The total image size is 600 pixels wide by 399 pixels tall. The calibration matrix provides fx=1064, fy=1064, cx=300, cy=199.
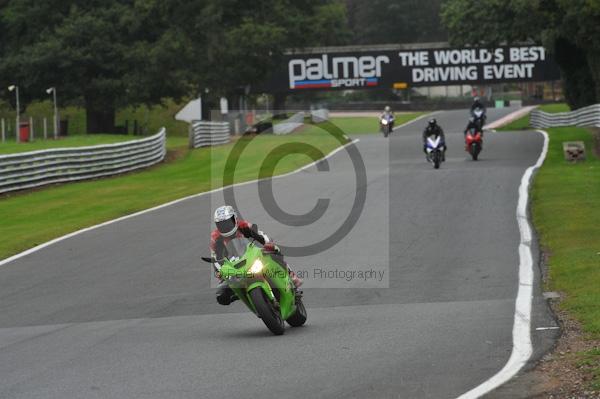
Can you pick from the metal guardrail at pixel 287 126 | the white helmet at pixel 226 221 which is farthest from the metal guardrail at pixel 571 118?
the white helmet at pixel 226 221

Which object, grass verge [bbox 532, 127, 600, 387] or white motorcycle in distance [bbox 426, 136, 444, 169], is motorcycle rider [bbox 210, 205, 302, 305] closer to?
grass verge [bbox 532, 127, 600, 387]

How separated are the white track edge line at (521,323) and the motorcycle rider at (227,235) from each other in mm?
2512

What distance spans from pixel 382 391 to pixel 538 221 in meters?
11.2

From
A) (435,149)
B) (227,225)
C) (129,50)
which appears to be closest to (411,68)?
(129,50)

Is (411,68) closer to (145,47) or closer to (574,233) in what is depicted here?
(145,47)

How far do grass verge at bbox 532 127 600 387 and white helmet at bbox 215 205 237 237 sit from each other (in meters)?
3.45

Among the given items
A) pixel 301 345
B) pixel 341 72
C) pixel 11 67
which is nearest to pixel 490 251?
pixel 301 345

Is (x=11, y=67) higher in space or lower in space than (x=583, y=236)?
higher

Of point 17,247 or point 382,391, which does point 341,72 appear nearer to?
point 17,247

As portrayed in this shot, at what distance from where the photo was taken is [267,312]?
10195 millimetres

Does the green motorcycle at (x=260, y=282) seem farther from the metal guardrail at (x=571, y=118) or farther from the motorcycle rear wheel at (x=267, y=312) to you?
the metal guardrail at (x=571, y=118)

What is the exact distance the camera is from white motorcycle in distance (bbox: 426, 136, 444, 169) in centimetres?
3005

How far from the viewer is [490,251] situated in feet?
51.2

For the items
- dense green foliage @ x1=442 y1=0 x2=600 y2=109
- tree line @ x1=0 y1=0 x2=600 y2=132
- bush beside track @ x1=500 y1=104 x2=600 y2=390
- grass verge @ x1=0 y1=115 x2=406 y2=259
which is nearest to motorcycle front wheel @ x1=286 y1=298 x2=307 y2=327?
bush beside track @ x1=500 y1=104 x2=600 y2=390
